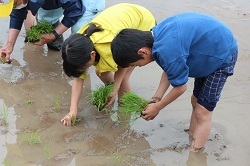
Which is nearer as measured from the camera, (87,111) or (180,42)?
(180,42)

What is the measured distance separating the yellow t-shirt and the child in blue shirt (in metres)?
0.49

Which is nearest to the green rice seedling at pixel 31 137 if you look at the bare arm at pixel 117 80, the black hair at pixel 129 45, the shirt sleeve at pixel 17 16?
the bare arm at pixel 117 80

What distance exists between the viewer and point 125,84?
3936 mm

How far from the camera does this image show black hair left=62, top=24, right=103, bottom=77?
9.99 feet

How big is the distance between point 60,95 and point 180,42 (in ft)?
5.57

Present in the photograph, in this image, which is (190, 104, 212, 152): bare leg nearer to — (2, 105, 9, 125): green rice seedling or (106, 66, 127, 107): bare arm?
(106, 66, 127, 107): bare arm

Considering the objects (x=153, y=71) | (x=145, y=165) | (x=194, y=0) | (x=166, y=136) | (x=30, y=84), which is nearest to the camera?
(x=145, y=165)

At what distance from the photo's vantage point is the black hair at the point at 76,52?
3045mm

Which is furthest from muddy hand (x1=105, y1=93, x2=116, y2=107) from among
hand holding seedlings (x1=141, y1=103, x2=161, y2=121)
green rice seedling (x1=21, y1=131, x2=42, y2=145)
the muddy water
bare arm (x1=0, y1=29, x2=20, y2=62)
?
bare arm (x1=0, y1=29, x2=20, y2=62)

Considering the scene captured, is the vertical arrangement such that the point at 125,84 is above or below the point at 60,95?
above

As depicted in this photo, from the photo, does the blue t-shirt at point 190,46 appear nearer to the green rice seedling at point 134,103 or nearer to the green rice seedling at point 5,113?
the green rice seedling at point 134,103

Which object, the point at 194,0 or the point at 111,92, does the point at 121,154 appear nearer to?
the point at 111,92

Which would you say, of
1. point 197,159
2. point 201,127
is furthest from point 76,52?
point 197,159

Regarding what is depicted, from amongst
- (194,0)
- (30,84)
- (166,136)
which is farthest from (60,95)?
(194,0)
